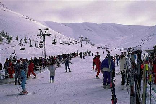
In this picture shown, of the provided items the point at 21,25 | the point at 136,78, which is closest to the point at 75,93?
the point at 136,78

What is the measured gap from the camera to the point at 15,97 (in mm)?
11086

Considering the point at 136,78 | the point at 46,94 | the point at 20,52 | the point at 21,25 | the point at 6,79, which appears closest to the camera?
the point at 136,78

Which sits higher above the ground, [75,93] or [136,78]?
[136,78]

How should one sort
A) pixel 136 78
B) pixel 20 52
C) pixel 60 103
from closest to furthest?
pixel 136 78
pixel 60 103
pixel 20 52

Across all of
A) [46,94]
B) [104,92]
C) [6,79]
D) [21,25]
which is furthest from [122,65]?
[21,25]

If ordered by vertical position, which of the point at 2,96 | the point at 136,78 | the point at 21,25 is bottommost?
the point at 2,96

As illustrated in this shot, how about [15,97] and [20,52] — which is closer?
[15,97]

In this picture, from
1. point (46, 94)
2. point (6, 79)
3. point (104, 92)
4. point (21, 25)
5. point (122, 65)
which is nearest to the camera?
point (104, 92)

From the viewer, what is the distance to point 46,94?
1130cm

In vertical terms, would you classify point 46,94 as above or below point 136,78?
below

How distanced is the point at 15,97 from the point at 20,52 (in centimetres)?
4191

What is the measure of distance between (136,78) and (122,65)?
5.63 metres

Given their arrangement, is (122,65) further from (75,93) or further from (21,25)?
(21,25)

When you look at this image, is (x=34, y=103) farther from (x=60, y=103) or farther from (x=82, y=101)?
(x=82, y=101)
